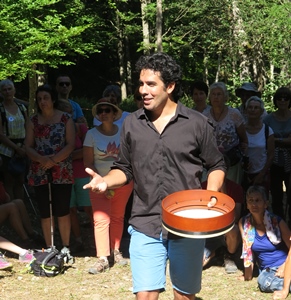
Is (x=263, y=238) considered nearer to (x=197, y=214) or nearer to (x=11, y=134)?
(x=197, y=214)

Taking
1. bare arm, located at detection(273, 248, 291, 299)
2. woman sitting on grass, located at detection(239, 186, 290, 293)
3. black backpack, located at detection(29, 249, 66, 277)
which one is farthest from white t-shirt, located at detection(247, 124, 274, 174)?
black backpack, located at detection(29, 249, 66, 277)

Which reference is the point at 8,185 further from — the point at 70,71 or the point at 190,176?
the point at 70,71

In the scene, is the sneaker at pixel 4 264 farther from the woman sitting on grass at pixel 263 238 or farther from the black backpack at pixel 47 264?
the woman sitting on grass at pixel 263 238

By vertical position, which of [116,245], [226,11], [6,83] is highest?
[226,11]

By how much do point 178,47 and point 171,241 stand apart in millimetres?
23623

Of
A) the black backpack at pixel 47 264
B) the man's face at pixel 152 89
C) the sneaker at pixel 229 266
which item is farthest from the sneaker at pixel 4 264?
the man's face at pixel 152 89

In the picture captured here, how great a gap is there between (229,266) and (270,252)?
546 millimetres

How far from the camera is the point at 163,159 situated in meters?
3.40

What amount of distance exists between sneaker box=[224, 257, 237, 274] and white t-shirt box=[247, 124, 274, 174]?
3.52 ft

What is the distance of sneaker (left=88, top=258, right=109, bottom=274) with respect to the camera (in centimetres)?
552

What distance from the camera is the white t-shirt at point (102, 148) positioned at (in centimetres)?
574

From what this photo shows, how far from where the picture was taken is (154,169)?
11.2 ft

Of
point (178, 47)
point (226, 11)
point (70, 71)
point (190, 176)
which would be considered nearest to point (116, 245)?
point (190, 176)

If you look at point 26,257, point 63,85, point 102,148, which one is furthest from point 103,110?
point 26,257
